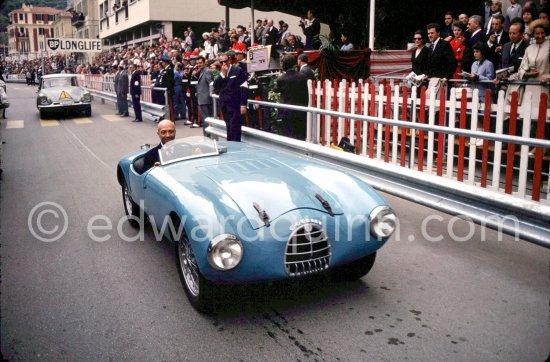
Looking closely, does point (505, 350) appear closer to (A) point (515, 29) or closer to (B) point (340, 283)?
(B) point (340, 283)

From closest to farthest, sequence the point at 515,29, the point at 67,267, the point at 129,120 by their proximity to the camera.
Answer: the point at 67,267 → the point at 515,29 → the point at 129,120

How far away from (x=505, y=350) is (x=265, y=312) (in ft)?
5.34

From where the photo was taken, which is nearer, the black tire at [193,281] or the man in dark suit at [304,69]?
the black tire at [193,281]

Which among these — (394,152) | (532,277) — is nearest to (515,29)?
(394,152)

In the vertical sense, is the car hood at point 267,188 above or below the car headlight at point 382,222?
above

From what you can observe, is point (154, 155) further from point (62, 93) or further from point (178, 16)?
point (178, 16)

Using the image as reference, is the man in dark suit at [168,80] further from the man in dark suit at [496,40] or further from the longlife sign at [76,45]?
the longlife sign at [76,45]

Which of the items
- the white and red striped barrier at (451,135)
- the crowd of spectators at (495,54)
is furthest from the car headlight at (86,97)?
the crowd of spectators at (495,54)

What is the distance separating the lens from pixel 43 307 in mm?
3984

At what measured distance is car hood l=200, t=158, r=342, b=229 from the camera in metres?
3.68

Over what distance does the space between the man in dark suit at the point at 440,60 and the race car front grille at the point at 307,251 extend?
6.40m

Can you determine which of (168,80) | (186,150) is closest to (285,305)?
(186,150)

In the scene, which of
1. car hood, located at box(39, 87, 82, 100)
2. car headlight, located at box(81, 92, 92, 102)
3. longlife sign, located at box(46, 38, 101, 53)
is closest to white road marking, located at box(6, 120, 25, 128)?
car hood, located at box(39, 87, 82, 100)

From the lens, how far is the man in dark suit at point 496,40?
31.2 ft
